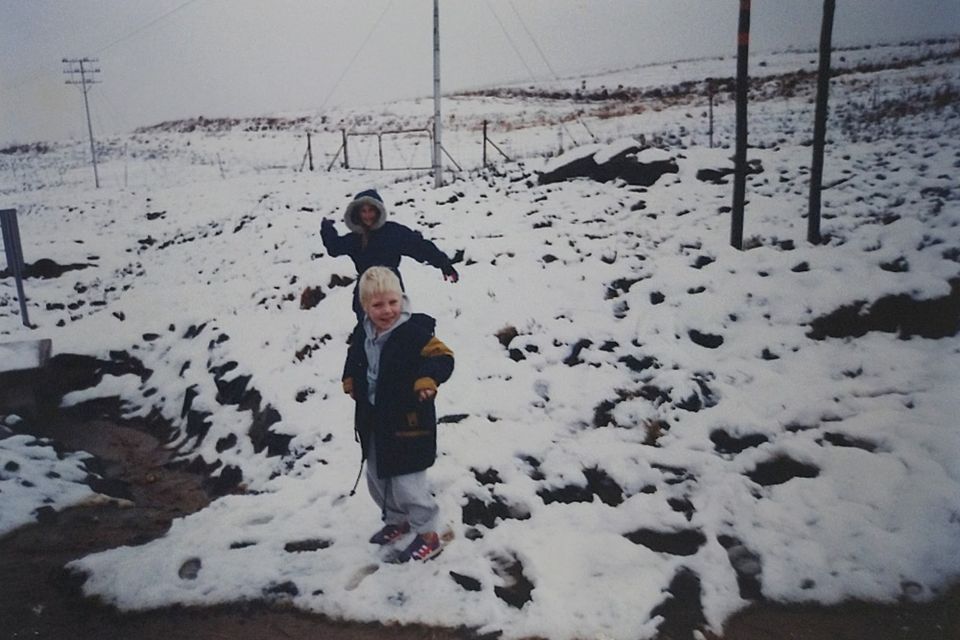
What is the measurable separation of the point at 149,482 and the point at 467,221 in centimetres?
568

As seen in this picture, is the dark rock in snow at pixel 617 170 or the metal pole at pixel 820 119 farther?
the dark rock in snow at pixel 617 170

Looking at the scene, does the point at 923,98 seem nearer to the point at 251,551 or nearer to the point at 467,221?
the point at 467,221

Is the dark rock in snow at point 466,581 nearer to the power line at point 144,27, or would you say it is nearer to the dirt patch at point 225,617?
the dirt patch at point 225,617

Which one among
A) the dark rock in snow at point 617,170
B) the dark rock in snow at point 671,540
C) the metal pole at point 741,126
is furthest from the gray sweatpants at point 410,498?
the dark rock in snow at point 617,170

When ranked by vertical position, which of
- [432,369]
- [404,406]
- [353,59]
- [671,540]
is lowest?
[671,540]

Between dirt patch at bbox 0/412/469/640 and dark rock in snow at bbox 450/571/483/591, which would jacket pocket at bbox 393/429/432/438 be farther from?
dirt patch at bbox 0/412/469/640

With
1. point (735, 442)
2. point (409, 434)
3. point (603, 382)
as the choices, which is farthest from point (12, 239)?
point (735, 442)

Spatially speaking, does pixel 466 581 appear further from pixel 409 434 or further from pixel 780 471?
pixel 780 471

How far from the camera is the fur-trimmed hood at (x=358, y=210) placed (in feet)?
13.6

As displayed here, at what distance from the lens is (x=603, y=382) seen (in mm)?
4855

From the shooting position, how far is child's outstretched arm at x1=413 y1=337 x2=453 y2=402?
2842mm

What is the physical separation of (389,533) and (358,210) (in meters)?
2.33

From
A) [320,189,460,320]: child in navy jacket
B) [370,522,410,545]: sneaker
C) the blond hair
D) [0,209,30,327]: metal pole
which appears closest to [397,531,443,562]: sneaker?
[370,522,410,545]: sneaker

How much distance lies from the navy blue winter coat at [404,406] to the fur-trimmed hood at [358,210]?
1.38 metres
